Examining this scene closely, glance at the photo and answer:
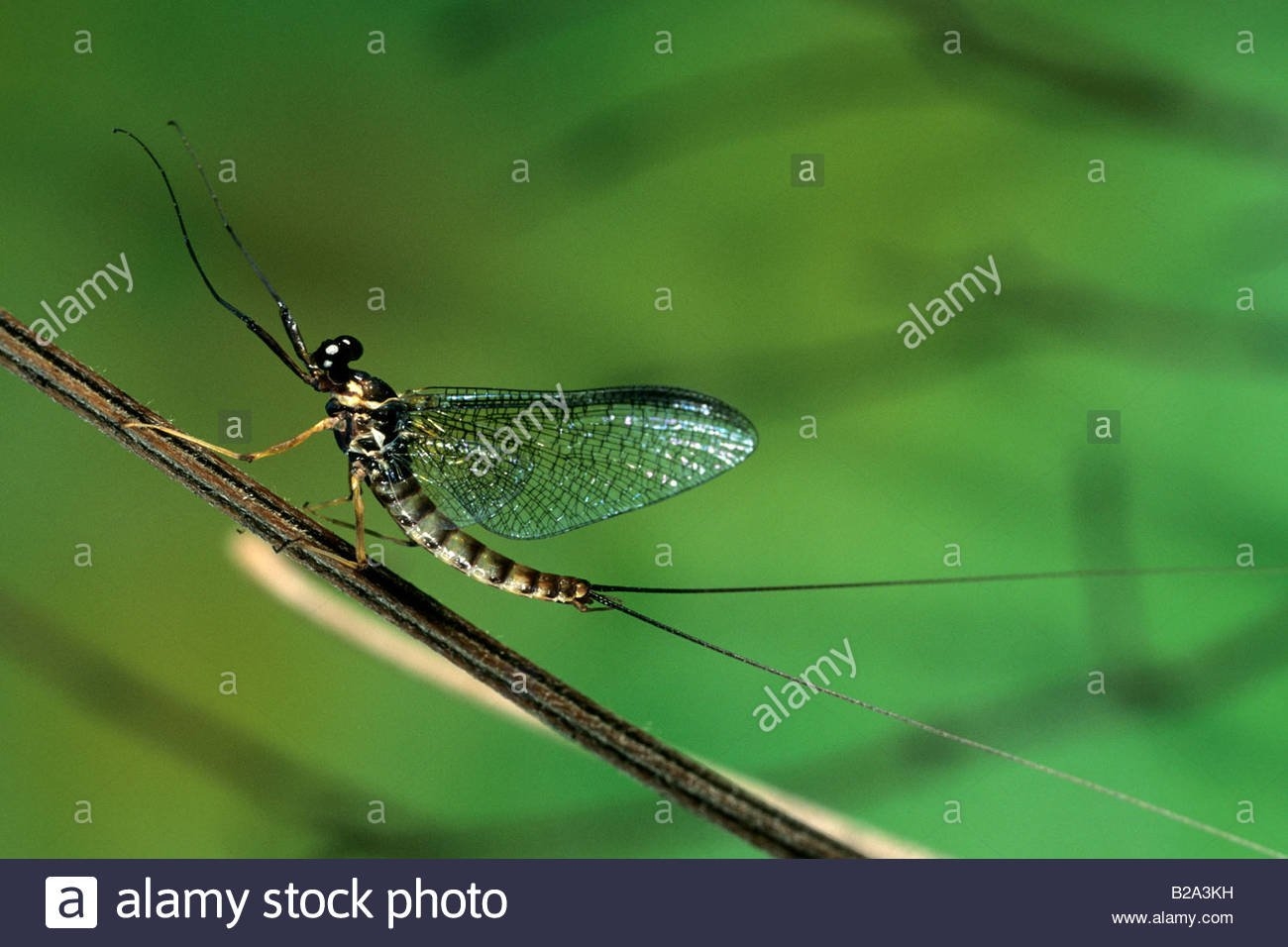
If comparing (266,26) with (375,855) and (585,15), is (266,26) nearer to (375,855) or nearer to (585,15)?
(585,15)

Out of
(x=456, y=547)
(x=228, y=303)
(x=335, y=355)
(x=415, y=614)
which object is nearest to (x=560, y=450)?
(x=456, y=547)

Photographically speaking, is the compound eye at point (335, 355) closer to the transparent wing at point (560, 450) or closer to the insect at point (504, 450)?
the insect at point (504, 450)

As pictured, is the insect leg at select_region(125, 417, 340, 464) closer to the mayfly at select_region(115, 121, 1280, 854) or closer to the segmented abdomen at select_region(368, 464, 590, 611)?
the mayfly at select_region(115, 121, 1280, 854)

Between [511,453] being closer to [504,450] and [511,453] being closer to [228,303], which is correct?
[504,450]

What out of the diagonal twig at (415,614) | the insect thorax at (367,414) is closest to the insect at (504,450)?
the insect thorax at (367,414)

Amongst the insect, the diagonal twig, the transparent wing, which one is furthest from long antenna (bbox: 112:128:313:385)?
the diagonal twig

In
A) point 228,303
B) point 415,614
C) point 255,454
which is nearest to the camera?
point 415,614

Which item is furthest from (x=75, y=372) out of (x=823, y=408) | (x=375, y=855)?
(x=823, y=408)
